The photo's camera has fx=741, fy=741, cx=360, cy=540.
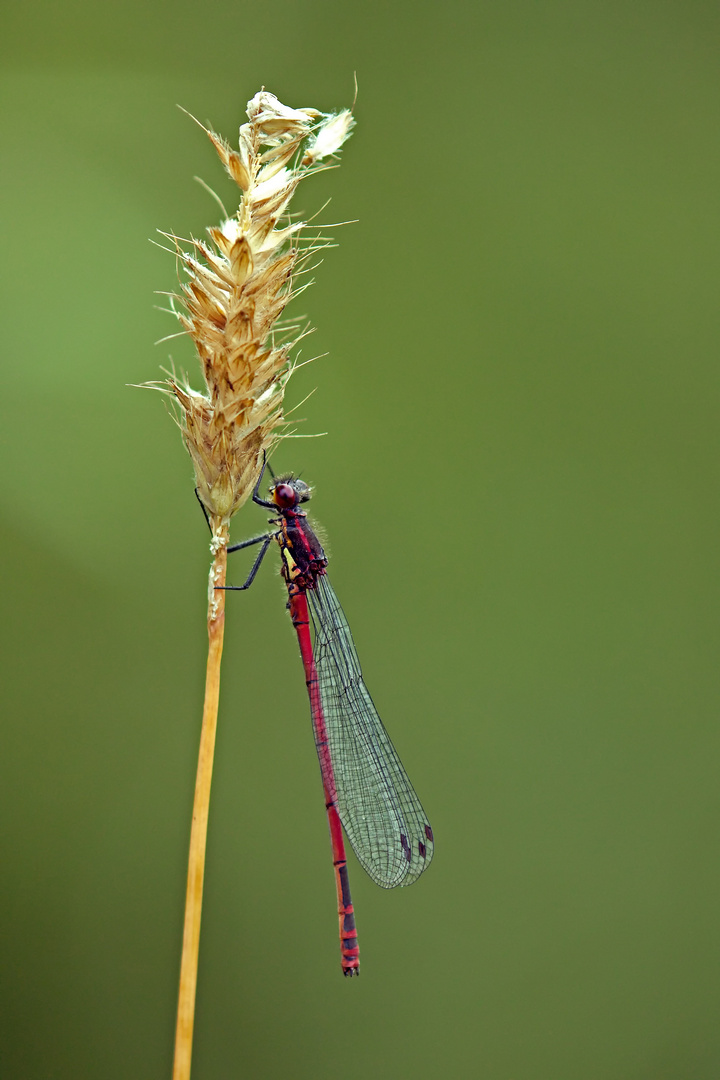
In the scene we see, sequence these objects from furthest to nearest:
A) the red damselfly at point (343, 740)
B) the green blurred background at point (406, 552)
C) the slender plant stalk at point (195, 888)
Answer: the green blurred background at point (406, 552)
the red damselfly at point (343, 740)
the slender plant stalk at point (195, 888)

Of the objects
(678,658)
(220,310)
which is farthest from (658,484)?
(220,310)

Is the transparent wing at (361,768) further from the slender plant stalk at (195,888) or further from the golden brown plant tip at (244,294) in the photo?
the slender plant stalk at (195,888)

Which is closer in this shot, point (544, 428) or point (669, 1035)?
point (669, 1035)

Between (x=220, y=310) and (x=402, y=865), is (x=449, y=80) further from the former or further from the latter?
(x=402, y=865)

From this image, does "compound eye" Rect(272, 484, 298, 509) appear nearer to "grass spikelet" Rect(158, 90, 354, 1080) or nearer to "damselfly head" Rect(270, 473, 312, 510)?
"damselfly head" Rect(270, 473, 312, 510)

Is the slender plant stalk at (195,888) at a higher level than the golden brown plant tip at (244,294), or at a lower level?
lower

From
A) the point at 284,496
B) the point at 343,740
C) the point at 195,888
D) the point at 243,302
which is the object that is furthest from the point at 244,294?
the point at 343,740

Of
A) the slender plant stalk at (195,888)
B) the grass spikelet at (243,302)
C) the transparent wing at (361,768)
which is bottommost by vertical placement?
the slender plant stalk at (195,888)

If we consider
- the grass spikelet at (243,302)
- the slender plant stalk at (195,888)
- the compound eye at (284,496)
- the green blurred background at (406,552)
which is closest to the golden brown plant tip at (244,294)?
the grass spikelet at (243,302)
